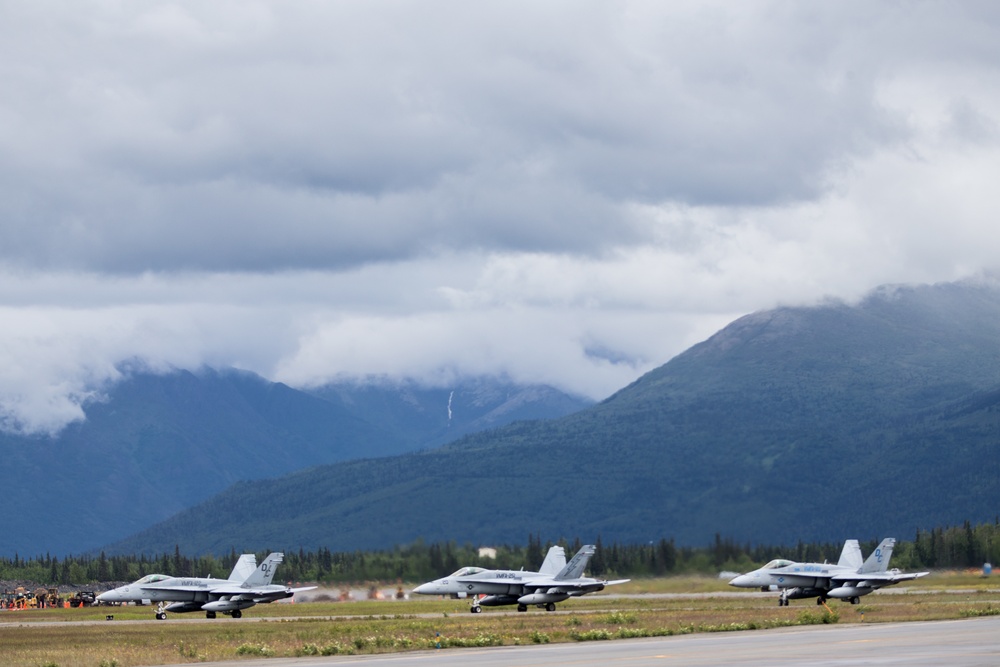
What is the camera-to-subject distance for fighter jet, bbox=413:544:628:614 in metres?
127

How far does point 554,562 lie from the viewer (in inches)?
5354

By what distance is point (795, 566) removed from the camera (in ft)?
435

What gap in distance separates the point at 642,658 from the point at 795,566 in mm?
66155

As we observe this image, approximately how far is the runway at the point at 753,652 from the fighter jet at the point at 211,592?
5124 centimetres

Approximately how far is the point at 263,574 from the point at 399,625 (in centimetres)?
3177

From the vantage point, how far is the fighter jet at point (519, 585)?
416 feet

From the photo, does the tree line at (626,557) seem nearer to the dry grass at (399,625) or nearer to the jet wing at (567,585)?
the dry grass at (399,625)

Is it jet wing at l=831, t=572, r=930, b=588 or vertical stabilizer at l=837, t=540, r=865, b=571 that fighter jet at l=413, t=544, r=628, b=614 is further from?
vertical stabilizer at l=837, t=540, r=865, b=571

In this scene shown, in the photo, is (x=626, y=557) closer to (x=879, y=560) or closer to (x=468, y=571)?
(x=468, y=571)

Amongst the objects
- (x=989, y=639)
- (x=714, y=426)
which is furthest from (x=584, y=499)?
(x=989, y=639)

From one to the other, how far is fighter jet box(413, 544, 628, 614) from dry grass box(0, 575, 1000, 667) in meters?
1.43

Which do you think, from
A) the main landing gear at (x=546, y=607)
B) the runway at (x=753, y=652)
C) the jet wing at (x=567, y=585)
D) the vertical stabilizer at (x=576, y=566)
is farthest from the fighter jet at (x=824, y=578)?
the runway at (x=753, y=652)

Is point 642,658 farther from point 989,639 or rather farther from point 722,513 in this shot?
point 722,513

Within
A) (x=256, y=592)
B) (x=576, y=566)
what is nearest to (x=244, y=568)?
(x=256, y=592)
